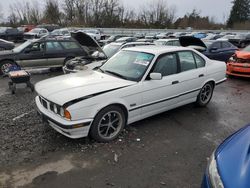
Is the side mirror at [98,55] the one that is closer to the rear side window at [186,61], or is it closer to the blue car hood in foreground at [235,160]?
the rear side window at [186,61]

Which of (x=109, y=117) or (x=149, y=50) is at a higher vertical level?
(x=149, y=50)

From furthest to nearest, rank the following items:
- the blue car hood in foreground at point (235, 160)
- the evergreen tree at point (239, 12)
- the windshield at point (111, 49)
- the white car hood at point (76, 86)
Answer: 1. the evergreen tree at point (239, 12)
2. the windshield at point (111, 49)
3. the white car hood at point (76, 86)
4. the blue car hood in foreground at point (235, 160)

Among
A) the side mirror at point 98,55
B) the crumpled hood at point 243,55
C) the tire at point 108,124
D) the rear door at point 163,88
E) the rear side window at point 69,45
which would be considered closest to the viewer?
the tire at point 108,124

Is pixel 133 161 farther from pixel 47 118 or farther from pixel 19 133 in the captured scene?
pixel 19 133

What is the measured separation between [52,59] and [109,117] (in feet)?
23.6

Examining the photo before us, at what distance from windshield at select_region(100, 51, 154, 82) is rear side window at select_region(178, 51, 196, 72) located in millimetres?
865

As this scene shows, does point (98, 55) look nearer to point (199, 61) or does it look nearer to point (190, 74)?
point (199, 61)

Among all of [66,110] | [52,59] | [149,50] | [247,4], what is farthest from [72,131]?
[247,4]

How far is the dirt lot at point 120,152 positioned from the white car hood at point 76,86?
0.85 meters

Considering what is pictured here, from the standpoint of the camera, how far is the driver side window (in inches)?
185

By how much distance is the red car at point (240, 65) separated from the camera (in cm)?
895

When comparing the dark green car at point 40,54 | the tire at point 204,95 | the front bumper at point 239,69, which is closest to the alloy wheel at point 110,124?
the tire at point 204,95

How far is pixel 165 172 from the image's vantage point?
339 centimetres

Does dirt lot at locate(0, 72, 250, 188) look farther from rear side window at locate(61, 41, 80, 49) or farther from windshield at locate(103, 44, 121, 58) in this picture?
rear side window at locate(61, 41, 80, 49)
